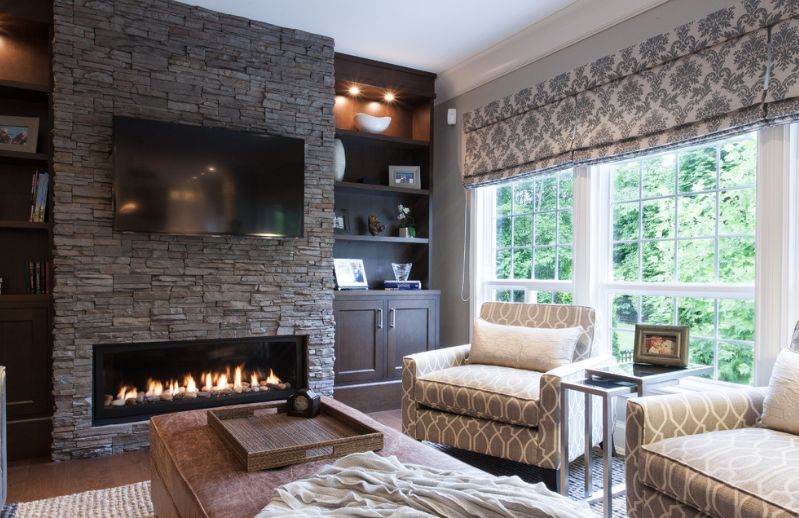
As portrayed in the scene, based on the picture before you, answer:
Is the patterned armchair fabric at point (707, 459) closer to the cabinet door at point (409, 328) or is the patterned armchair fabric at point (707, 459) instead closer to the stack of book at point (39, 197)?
the cabinet door at point (409, 328)

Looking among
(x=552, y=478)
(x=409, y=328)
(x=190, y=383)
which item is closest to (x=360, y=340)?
(x=409, y=328)

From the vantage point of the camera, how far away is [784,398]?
6.50ft

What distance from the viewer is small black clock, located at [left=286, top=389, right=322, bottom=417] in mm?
2250

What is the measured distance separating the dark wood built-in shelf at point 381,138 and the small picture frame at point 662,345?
7.78ft

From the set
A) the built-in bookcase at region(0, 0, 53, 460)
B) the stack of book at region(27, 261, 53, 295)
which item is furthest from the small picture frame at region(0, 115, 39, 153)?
the stack of book at region(27, 261, 53, 295)

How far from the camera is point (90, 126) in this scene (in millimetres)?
3246

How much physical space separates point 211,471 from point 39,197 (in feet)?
7.85

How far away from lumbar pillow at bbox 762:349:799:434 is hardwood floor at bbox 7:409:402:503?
9.12 ft

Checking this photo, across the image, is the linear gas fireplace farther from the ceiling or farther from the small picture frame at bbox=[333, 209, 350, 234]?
the ceiling

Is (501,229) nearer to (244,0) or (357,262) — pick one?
(357,262)

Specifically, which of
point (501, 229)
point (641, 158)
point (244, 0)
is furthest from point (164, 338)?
point (641, 158)

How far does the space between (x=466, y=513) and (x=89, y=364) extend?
8.83ft

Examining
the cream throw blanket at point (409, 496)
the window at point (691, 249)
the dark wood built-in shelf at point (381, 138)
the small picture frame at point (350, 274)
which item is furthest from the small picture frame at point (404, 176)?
the cream throw blanket at point (409, 496)

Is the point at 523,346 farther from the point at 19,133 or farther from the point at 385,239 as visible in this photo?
the point at 19,133
